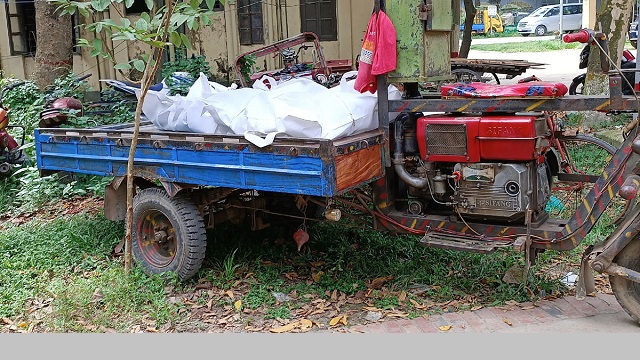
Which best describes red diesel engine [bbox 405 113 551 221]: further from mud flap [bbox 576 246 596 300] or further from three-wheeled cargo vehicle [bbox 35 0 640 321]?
mud flap [bbox 576 246 596 300]

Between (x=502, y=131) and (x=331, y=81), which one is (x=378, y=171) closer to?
(x=502, y=131)

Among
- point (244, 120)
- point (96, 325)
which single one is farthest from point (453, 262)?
point (96, 325)

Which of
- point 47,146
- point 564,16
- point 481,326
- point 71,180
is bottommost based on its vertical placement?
point 481,326

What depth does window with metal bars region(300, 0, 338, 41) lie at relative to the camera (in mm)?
14234

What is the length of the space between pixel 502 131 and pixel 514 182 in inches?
14.0

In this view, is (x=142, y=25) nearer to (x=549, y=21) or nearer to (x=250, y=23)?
(x=250, y=23)

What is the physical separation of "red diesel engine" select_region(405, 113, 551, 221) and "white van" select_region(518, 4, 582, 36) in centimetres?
3248

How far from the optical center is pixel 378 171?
4867 mm

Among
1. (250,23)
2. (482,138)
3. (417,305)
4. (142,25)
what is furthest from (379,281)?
(250,23)

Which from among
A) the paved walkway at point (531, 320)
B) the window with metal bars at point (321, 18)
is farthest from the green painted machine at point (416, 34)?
the window with metal bars at point (321, 18)

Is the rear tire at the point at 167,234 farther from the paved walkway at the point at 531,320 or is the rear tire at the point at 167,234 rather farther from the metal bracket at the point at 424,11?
the metal bracket at the point at 424,11

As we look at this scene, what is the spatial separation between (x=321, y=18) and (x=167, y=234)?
978 cm

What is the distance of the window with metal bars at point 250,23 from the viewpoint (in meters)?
Result: 14.7

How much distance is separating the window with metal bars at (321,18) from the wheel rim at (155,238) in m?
9.54
